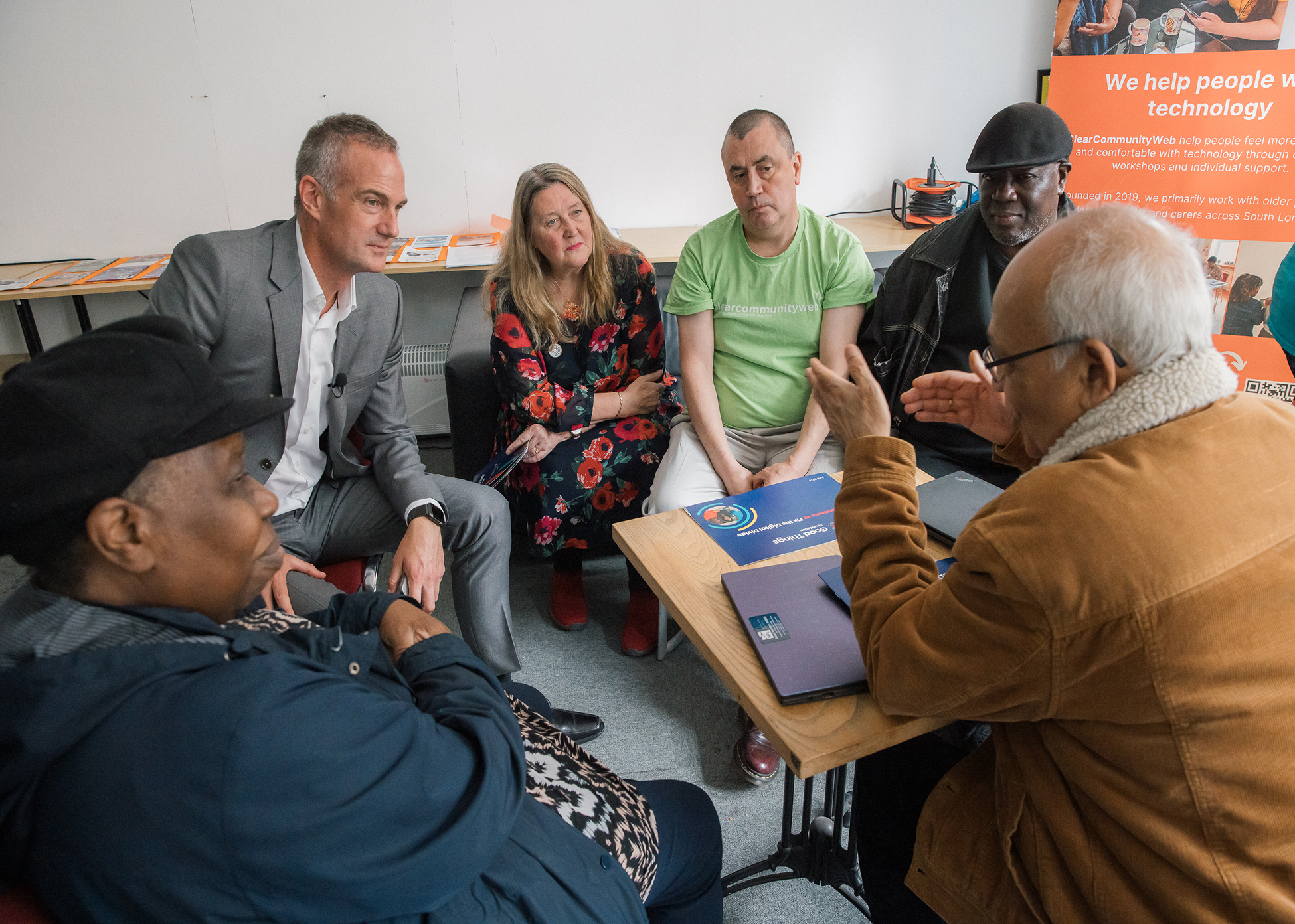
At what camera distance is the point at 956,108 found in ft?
12.6

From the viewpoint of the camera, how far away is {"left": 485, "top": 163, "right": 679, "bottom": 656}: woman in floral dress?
7.72ft

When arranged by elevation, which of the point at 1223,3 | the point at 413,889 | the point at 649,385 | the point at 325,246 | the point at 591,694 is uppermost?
the point at 1223,3

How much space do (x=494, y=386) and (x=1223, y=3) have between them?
289cm

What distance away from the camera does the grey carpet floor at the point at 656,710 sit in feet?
5.18

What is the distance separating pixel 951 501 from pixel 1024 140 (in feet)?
3.59

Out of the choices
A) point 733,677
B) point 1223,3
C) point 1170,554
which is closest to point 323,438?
point 733,677

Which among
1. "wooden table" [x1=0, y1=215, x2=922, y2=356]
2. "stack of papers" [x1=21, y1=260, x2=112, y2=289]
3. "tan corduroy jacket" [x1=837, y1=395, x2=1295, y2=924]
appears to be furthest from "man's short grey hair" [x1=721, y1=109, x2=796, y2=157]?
"stack of papers" [x1=21, y1=260, x2=112, y2=289]

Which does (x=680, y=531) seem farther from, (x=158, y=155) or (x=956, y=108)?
(x=956, y=108)

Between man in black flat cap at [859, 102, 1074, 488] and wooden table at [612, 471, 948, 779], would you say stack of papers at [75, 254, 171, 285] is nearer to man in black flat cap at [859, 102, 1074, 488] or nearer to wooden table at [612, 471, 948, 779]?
wooden table at [612, 471, 948, 779]

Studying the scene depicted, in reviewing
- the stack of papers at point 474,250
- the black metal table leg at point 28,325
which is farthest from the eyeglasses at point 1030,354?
the black metal table leg at point 28,325

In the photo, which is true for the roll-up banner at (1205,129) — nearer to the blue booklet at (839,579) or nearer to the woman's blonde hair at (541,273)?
the woman's blonde hair at (541,273)

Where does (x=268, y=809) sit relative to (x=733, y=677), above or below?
above

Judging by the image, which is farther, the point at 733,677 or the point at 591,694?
the point at 591,694

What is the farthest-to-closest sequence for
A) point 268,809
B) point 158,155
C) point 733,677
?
point 158,155 < point 733,677 < point 268,809
